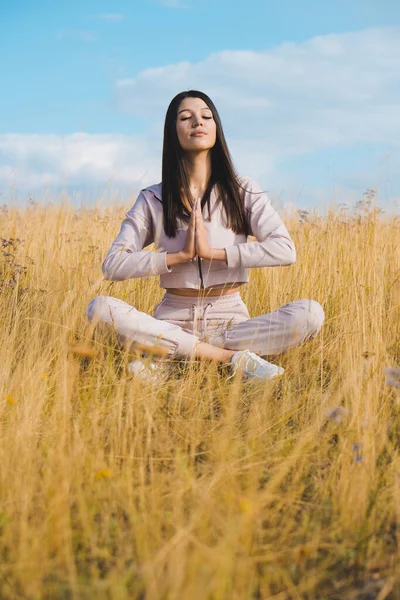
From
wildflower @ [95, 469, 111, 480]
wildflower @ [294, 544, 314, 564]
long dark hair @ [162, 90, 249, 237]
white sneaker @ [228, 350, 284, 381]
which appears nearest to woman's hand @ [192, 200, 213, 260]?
long dark hair @ [162, 90, 249, 237]

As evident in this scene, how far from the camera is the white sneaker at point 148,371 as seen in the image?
2650 mm

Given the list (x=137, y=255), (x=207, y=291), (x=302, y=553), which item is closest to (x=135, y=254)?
(x=137, y=255)

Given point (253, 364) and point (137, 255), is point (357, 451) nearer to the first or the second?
point (253, 364)

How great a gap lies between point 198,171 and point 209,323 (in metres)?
0.78

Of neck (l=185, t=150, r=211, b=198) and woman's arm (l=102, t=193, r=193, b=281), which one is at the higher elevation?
neck (l=185, t=150, r=211, b=198)

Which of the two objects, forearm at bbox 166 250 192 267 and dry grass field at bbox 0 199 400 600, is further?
forearm at bbox 166 250 192 267

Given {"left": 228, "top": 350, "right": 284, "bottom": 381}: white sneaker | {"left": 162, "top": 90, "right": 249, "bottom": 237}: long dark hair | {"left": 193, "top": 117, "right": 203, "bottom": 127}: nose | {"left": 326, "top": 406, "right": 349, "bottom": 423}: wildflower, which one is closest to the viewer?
{"left": 326, "top": 406, "right": 349, "bottom": 423}: wildflower

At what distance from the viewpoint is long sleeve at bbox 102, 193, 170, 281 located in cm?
294

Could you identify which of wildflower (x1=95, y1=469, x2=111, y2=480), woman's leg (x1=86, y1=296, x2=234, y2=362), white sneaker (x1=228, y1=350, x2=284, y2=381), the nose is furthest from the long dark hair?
wildflower (x1=95, y1=469, x2=111, y2=480)

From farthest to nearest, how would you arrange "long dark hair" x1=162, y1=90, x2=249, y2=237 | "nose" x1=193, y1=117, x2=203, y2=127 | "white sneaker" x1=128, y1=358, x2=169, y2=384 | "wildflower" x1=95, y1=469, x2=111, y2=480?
"long dark hair" x1=162, y1=90, x2=249, y2=237 → "nose" x1=193, y1=117, x2=203, y2=127 → "white sneaker" x1=128, y1=358, x2=169, y2=384 → "wildflower" x1=95, y1=469, x2=111, y2=480

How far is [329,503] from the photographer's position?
5.57 feet

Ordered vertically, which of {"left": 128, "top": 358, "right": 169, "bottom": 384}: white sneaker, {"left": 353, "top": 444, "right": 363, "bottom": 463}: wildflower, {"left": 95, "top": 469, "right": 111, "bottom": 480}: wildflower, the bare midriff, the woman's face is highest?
the woman's face

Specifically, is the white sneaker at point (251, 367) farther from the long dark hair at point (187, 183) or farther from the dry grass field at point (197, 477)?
the long dark hair at point (187, 183)

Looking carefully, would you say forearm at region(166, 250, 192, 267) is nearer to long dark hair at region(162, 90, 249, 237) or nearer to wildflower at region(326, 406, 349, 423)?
long dark hair at region(162, 90, 249, 237)
